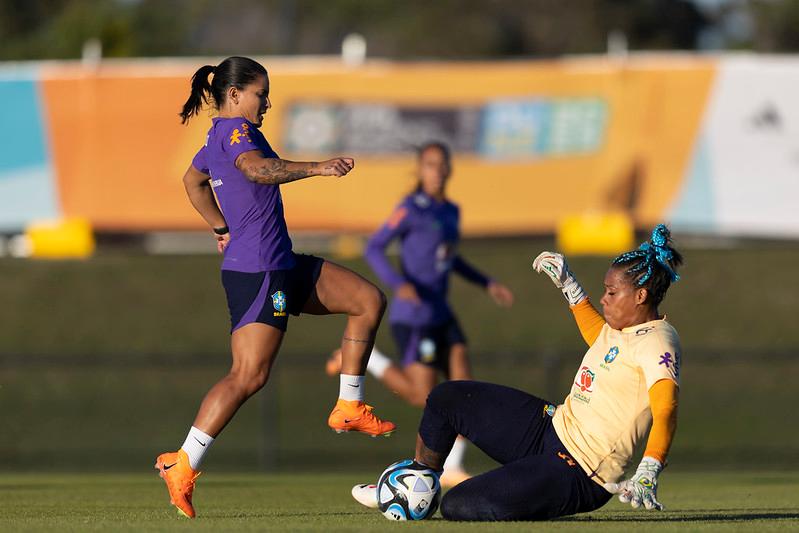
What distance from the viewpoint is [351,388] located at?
27.2ft

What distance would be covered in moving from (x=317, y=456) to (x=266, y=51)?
3944 centimetres

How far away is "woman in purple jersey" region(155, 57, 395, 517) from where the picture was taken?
7.86m

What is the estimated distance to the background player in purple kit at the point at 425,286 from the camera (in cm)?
1171

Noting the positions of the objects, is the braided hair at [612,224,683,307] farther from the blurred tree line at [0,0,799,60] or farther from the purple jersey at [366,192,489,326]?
the blurred tree line at [0,0,799,60]

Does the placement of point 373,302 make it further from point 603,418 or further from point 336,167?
point 603,418

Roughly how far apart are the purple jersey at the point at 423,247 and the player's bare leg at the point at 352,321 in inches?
136

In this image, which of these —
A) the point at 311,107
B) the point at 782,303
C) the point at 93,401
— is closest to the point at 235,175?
the point at 93,401

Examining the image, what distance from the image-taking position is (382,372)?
11758 mm

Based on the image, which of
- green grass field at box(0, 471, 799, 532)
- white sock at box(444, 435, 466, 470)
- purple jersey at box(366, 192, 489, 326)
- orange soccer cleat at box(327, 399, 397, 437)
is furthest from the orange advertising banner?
orange soccer cleat at box(327, 399, 397, 437)

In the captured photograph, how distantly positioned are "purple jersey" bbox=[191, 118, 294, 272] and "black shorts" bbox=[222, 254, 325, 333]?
4cm

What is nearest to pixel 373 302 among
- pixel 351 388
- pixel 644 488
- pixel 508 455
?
pixel 351 388

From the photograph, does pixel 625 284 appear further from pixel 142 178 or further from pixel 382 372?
pixel 142 178

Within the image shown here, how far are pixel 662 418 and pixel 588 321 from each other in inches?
41.4

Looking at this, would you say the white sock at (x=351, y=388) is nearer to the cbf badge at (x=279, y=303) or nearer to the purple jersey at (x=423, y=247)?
the cbf badge at (x=279, y=303)
